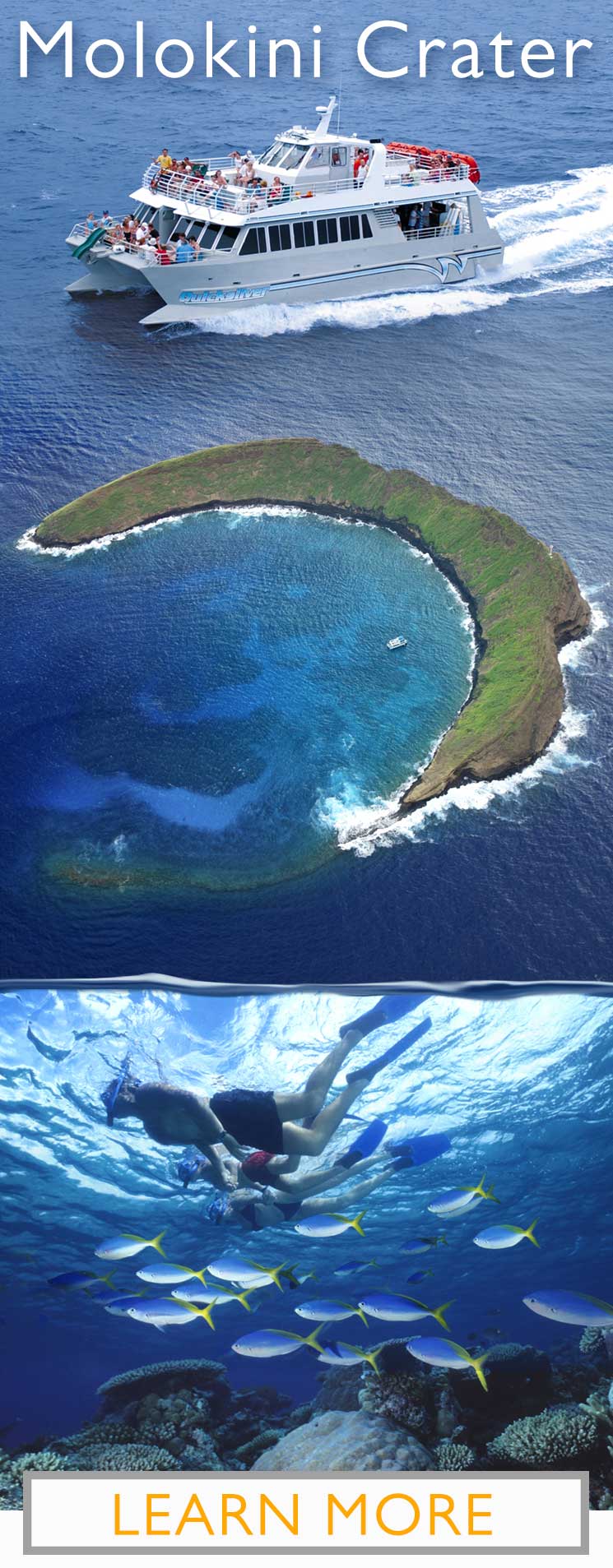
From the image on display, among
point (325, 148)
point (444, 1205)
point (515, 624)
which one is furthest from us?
point (325, 148)

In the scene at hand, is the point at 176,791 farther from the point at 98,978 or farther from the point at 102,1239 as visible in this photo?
the point at 102,1239

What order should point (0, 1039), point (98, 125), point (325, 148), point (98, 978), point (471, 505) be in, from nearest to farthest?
point (0, 1039) → point (98, 978) → point (471, 505) → point (325, 148) → point (98, 125)

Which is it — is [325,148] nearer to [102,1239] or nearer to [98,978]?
[98,978]

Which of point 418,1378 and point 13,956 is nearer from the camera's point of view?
→ point 418,1378

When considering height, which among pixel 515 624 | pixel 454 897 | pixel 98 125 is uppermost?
pixel 98 125

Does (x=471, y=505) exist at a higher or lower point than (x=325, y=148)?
lower

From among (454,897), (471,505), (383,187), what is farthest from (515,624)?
(383,187)

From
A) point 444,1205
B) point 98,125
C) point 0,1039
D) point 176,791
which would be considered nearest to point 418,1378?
point 444,1205
